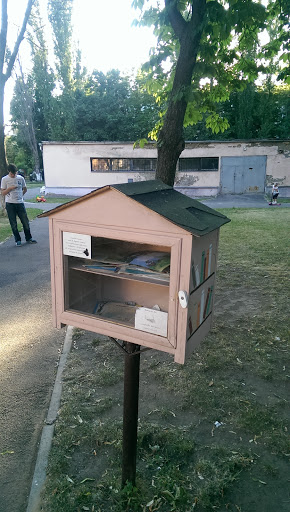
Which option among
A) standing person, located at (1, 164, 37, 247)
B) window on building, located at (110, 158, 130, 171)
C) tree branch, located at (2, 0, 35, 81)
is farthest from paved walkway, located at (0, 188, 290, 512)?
window on building, located at (110, 158, 130, 171)

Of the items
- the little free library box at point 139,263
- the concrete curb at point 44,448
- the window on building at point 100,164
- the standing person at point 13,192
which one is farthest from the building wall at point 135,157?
the little free library box at point 139,263

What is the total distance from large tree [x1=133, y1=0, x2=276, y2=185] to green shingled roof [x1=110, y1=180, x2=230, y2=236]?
3.39 metres

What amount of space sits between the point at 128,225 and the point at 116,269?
274 mm

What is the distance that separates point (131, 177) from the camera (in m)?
23.9

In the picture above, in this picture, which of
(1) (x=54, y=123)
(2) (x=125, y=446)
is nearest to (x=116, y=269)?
(2) (x=125, y=446)

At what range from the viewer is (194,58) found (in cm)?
520

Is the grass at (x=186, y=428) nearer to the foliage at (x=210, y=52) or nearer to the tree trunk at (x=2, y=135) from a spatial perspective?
the foliage at (x=210, y=52)

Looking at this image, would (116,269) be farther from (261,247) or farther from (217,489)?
(261,247)

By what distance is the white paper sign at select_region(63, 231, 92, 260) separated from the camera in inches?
71.6

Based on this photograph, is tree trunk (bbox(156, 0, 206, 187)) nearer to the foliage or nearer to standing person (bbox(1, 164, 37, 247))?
the foliage

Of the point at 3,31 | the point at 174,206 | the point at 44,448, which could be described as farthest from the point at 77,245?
the point at 3,31

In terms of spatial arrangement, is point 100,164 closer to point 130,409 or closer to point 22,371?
point 22,371

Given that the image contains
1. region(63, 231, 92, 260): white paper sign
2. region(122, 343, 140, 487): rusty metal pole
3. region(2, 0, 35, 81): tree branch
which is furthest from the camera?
region(2, 0, 35, 81): tree branch

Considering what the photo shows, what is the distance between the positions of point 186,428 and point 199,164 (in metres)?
22.4
